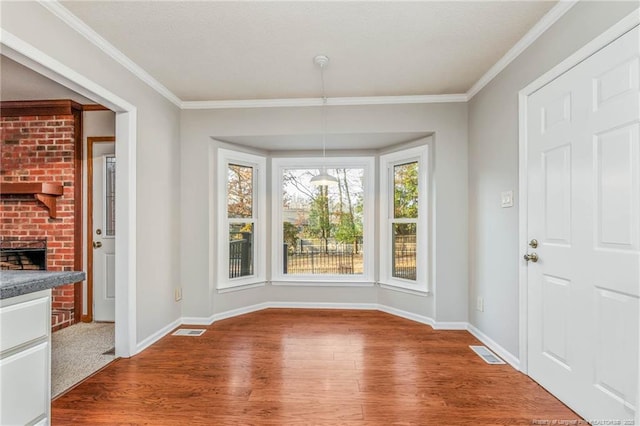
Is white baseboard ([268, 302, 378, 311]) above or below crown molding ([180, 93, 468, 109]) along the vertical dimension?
below

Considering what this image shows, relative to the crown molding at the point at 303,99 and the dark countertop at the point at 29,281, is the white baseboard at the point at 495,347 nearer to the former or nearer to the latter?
the crown molding at the point at 303,99

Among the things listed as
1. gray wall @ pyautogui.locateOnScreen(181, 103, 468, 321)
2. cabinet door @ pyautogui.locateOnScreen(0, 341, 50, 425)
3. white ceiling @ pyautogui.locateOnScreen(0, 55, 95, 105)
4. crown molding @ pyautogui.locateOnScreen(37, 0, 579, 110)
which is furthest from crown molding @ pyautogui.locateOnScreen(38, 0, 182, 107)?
cabinet door @ pyautogui.locateOnScreen(0, 341, 50, 425)

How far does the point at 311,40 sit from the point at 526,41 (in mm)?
1628

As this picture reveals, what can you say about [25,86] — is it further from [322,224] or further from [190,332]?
[322,224]

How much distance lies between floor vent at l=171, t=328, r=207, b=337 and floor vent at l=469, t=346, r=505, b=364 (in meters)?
2.69

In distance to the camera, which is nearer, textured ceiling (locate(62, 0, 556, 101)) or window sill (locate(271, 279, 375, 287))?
textured ceiling (locate(62, 0, 556, 101))

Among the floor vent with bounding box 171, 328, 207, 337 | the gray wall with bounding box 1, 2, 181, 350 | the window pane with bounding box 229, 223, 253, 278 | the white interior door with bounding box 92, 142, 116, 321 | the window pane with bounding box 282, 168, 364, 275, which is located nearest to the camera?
the gray wall with bounding box 1, 2, 181, 350

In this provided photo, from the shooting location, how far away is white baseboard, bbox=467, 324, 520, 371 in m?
2.60

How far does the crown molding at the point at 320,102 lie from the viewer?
11.5ft

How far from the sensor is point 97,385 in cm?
232

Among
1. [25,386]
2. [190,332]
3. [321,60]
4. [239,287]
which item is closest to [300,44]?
[321,60]

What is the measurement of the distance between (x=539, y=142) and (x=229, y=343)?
3.11m

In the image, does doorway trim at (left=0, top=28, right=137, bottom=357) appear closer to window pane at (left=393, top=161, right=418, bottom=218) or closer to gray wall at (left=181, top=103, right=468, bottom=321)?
gray wall at (left=181, top=103, right=468, bottom=321)

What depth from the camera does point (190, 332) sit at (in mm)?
3406
